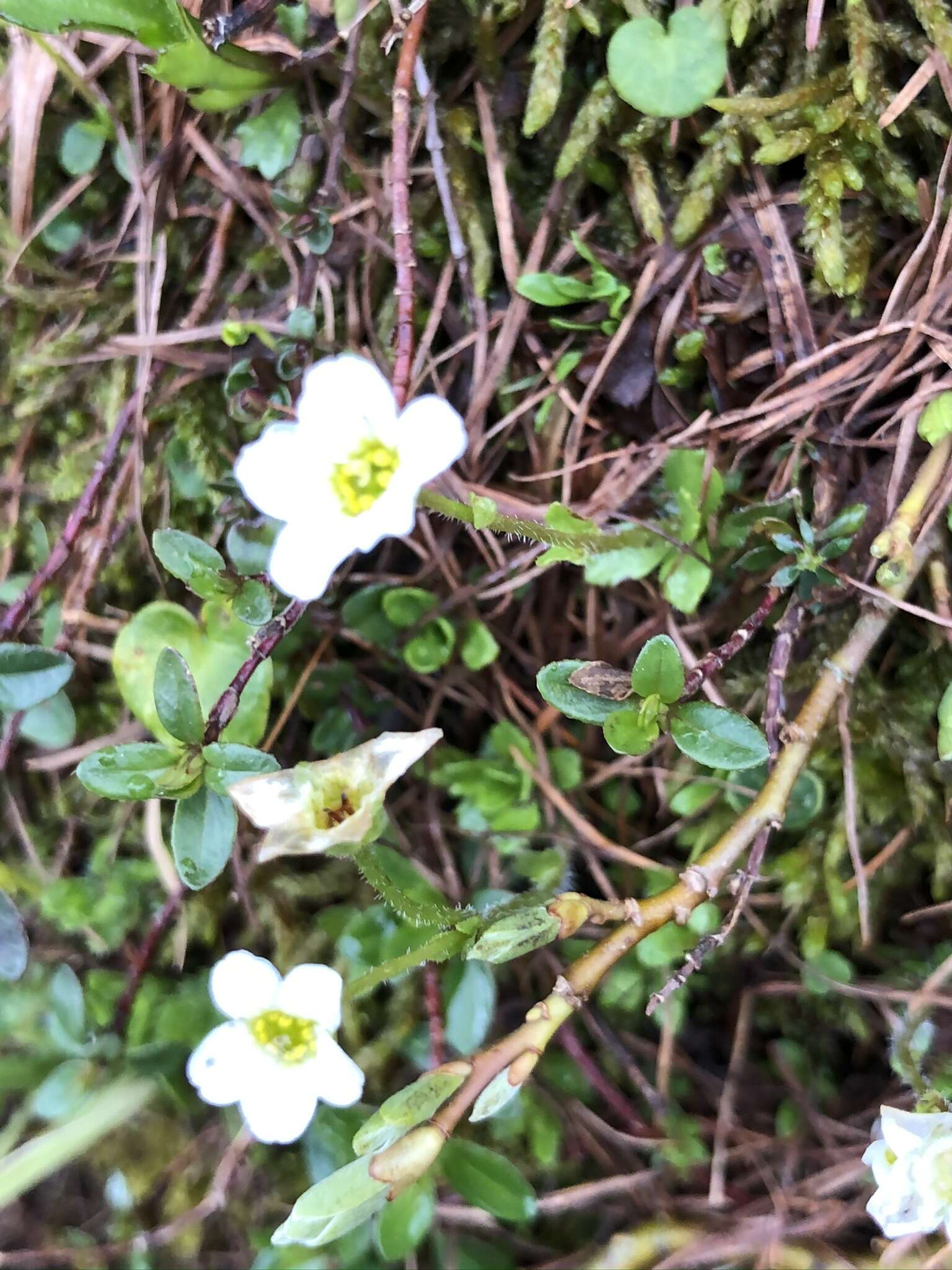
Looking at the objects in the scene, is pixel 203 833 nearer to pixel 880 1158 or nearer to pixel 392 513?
pixel 392 513

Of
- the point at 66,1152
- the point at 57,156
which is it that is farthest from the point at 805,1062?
the point at 57,156

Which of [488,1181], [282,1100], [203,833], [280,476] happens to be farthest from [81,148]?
[488,1181]

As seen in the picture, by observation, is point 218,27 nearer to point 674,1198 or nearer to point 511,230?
point 511,230

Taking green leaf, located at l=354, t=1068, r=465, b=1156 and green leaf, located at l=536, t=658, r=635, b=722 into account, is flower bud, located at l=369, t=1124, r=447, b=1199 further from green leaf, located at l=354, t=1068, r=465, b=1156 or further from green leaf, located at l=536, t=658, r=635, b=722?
green leaf, located at l=536, t=658, r=635, b=722

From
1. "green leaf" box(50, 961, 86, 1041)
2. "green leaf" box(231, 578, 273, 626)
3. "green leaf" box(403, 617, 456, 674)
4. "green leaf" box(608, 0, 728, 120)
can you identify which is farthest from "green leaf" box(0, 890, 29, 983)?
"green leaf" box(608, 0, 728, 120)

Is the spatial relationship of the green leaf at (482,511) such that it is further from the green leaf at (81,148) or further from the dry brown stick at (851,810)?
the green leaf at (81,148)

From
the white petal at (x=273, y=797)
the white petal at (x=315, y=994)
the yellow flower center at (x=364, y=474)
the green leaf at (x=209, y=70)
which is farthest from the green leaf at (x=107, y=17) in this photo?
the white petal at (x=315, y=994)

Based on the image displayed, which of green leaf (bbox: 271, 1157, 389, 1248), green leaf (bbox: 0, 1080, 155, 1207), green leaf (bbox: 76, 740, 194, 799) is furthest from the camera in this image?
green leaf (bbox: 0, 1080, 155, 1207)
